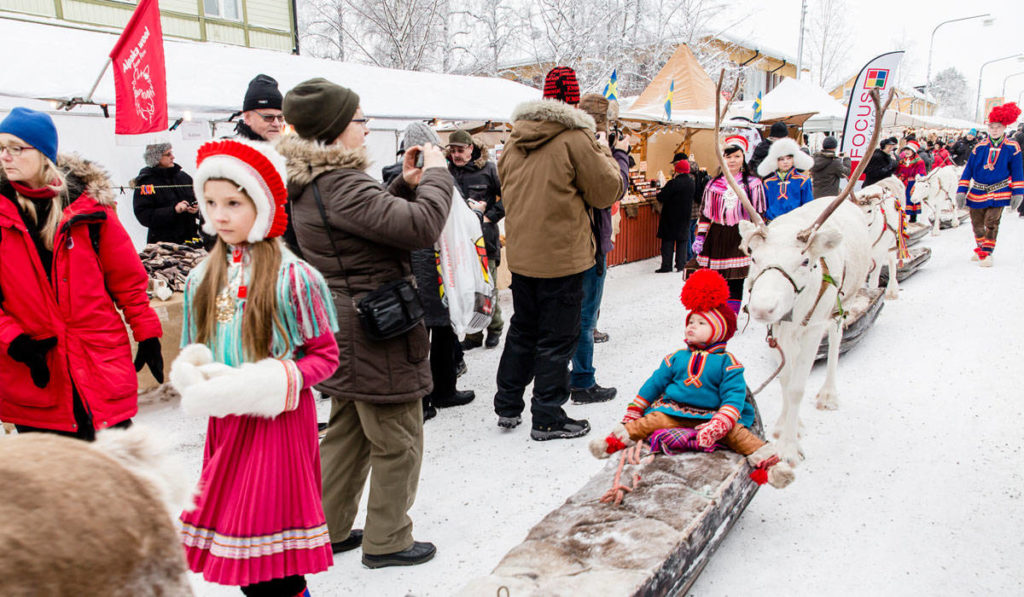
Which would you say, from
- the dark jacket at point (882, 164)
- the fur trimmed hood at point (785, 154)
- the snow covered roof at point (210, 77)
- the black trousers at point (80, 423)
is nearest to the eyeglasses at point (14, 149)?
the black trousers at point (80, 423)

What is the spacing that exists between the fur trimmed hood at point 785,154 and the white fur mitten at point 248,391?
5.35 metres

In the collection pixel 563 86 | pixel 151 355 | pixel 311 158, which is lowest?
pixel 151 355

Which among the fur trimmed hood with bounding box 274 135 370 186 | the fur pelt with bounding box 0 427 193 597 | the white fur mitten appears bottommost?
the white fur mitten

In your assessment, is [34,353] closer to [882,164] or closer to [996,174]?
[996,174]

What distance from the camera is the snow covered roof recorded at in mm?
5633

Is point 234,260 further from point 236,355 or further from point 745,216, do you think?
point 745,216

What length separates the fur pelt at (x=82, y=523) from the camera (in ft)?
2.32

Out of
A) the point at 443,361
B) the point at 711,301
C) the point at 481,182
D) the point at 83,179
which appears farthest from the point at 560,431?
the point at 83,179

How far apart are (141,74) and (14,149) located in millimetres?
Result: 3105

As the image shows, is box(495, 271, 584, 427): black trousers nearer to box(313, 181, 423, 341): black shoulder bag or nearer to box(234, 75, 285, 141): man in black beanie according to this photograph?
box(313, 181, 423, 341): black shoulder bag

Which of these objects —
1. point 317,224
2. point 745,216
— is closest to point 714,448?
point 317,224

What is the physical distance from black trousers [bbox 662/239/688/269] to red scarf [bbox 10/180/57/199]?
28.4 feet

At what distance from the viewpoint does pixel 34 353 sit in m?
2.56

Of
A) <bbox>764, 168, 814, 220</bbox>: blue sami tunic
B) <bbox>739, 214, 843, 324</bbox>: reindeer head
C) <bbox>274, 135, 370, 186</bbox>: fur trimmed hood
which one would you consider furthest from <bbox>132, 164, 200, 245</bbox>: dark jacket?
<bbox>764, 168, 814, 220</bbox>: blue sami tunic
